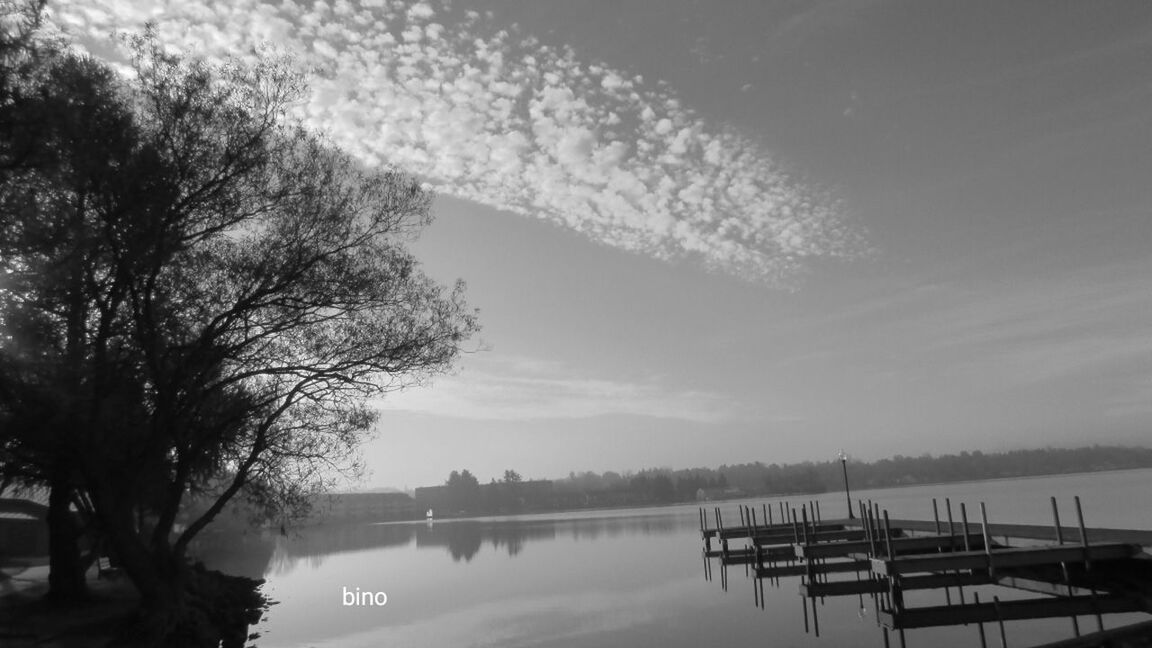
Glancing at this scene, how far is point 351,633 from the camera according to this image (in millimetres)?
23562

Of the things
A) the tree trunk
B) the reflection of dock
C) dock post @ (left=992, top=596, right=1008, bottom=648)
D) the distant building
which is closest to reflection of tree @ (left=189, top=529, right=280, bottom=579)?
the distant building

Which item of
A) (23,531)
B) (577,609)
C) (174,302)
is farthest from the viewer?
(23,531)

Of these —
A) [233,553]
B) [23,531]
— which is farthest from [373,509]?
[23,531]

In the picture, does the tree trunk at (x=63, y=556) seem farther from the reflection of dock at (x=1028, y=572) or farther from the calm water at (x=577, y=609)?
the reflection of dock at (x=1028, y=572)

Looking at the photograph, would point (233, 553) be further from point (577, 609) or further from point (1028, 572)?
point (1028, 572)

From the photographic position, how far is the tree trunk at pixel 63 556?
19.6 meters

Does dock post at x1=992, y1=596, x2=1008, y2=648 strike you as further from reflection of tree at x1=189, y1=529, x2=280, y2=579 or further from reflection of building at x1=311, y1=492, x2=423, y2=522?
reflection of building at x1=311, y1=492, x2=423, y2=522

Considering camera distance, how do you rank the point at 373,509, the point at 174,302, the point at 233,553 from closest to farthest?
1. the point at 174,302
2. the point at 233,553
3. the point at 373,509

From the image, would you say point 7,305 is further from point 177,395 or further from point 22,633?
point 22,633

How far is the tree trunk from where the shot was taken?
19562 millimetres

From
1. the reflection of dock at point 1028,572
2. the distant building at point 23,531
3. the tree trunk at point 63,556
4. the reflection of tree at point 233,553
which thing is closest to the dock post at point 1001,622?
the reflection of dock at point 1028,572

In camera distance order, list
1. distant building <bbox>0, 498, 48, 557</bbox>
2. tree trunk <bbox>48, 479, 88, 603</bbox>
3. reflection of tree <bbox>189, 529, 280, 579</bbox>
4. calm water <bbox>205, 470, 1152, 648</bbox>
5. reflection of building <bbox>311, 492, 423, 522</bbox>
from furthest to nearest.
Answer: reflection of building <bbox>311, 492, 423, 522</bbox> < reflection of tree <bbox>189, 529, 280, 579</bbox> < distant building <bbox>0, 498, 48, 557</bbox> < calm water <bbox>205, 470, 1152, 648</bbox> < tree trunk <bbox>48, 479, 88, 603</bbox>

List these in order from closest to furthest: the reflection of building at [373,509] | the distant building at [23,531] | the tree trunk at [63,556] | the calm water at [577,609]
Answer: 1. the tree trunk at [63,556]
2. the calm water at [577,609]
3. the distant building at [23,531]
4. the reflection of building at [373,509]

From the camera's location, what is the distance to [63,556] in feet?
65.4
